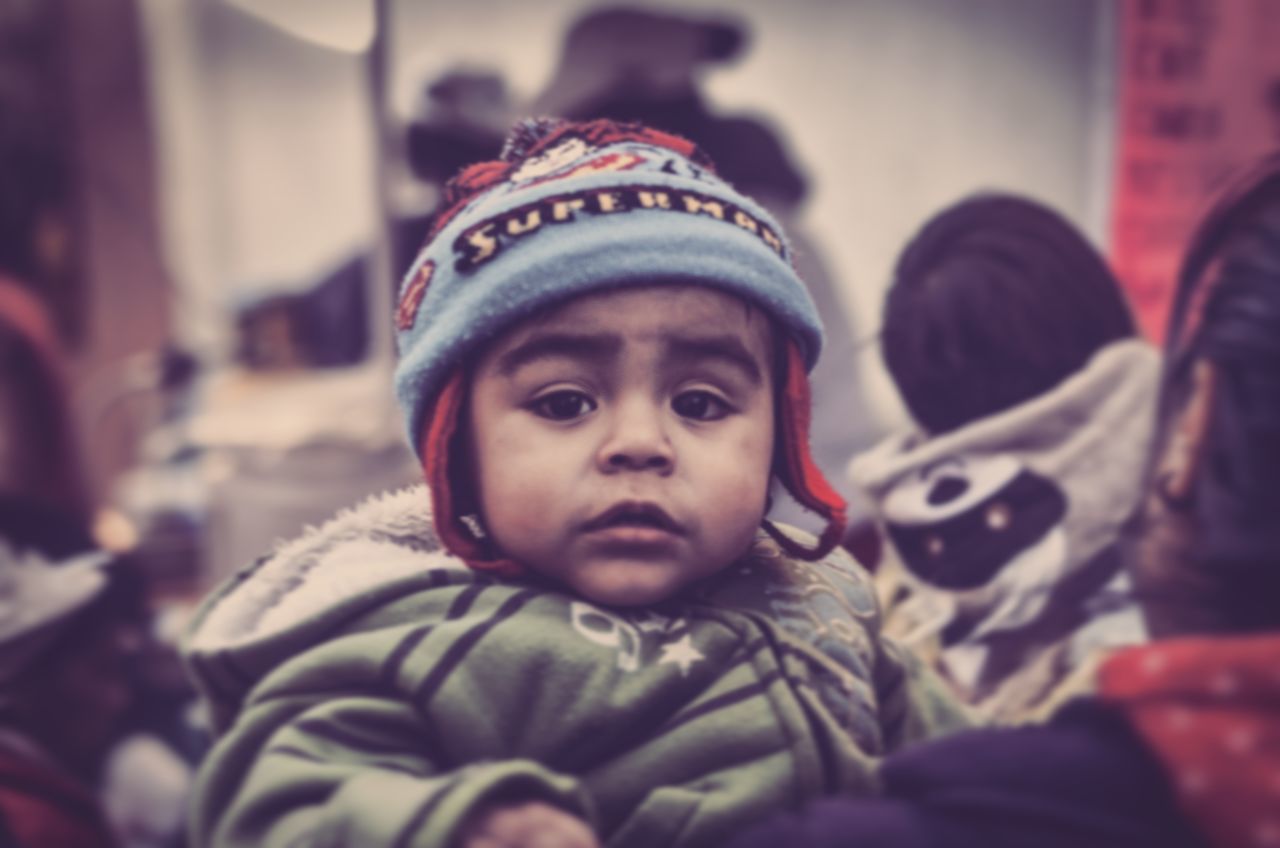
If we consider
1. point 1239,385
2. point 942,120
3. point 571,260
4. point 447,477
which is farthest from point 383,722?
point 942,120

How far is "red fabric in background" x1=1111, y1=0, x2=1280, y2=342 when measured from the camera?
2.42 ft

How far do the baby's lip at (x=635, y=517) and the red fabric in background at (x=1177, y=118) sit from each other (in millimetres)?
389

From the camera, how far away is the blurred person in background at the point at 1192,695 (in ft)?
1.65

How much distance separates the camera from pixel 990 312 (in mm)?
786

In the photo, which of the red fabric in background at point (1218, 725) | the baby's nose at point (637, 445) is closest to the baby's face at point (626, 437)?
the baby's nose at point (637, 445)

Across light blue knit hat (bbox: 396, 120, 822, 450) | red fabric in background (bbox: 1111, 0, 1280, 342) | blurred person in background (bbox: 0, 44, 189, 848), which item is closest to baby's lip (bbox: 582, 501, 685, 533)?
light blue knit hat (bbox: 396, 120, 822, 450)

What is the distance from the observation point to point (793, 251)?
0.70m

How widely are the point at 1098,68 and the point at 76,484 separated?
3.81ft

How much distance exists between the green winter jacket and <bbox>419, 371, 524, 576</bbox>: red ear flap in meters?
0.01

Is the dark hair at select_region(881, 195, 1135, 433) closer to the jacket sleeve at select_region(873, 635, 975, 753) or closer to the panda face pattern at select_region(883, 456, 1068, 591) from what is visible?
the panda face pattern at select_region(883, 456, 1068, 591)

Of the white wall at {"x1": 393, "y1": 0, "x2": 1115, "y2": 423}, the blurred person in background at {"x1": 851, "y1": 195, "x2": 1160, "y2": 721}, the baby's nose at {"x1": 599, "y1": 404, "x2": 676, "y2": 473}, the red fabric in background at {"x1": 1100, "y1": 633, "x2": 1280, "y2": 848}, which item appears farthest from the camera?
the white wall at {"x1": 393, "y1": 0, "x2": 1115, "y2": 423}

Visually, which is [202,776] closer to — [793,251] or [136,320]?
[793,251]

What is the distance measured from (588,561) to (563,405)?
89 mm

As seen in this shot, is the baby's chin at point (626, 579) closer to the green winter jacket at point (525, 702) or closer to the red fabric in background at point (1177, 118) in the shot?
the green winter jacket at point (525, 702)
